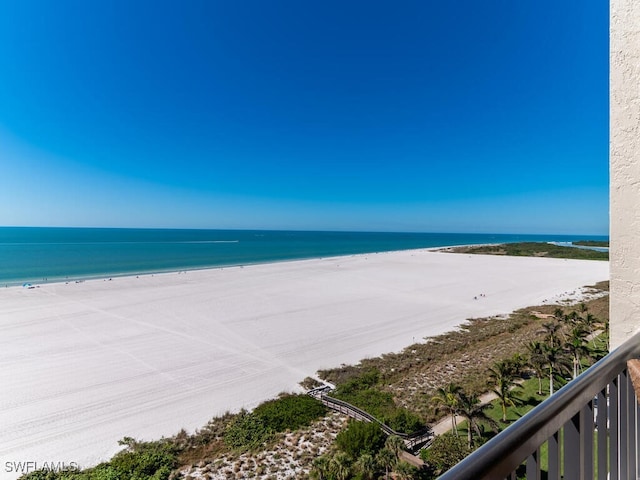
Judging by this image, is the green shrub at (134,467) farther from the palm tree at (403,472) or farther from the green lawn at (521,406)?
the green lawn at (521,406)

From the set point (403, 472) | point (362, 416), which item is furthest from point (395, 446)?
point (362, 416)

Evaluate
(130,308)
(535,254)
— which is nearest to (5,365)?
(130,308)

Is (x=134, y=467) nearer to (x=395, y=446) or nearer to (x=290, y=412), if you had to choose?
(x=290, y=412)

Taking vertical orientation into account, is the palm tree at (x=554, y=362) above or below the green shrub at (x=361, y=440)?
above

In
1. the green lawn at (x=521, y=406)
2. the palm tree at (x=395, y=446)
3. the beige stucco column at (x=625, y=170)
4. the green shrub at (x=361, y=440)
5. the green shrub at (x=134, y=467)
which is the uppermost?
the beige stucco column at (x=625, y=170)

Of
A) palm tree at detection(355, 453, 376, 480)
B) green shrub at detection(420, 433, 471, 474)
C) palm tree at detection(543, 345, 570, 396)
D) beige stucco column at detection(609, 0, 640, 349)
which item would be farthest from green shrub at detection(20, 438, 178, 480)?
palm tree at detection(543, 345, 570, 396)

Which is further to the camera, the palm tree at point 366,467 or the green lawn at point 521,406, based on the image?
the green lawn at point 521,406

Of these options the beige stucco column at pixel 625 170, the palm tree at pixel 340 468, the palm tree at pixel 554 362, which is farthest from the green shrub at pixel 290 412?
the beige stucco column at pixel 625 170

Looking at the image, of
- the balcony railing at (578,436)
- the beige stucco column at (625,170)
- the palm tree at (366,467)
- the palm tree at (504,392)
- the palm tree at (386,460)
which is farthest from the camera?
the palm tree at (504,392)
